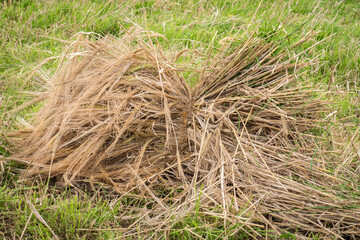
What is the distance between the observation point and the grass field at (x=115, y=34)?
154 cm

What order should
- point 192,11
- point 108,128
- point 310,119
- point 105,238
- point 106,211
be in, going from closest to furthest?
1. point 105,238
2. point 106,211
3. point 108,128
4. point 310,119
5. point 192,11

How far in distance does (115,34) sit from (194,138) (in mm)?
1931

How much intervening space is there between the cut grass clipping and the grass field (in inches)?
3.3

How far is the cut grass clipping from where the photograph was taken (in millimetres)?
1639

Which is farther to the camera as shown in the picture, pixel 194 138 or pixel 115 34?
pixel 115 34

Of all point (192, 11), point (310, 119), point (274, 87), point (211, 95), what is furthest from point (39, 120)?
point (192, 11)

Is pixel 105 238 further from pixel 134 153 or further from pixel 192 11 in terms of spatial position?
pixel 192 11

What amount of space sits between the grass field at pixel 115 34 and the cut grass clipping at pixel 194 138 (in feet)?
0.28

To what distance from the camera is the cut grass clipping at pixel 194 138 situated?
1.64 m

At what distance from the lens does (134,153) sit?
1.90 m

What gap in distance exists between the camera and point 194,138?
1.86m

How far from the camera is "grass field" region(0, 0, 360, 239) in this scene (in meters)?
1.54

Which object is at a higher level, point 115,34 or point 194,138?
point 194,138

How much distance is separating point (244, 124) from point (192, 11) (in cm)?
233
